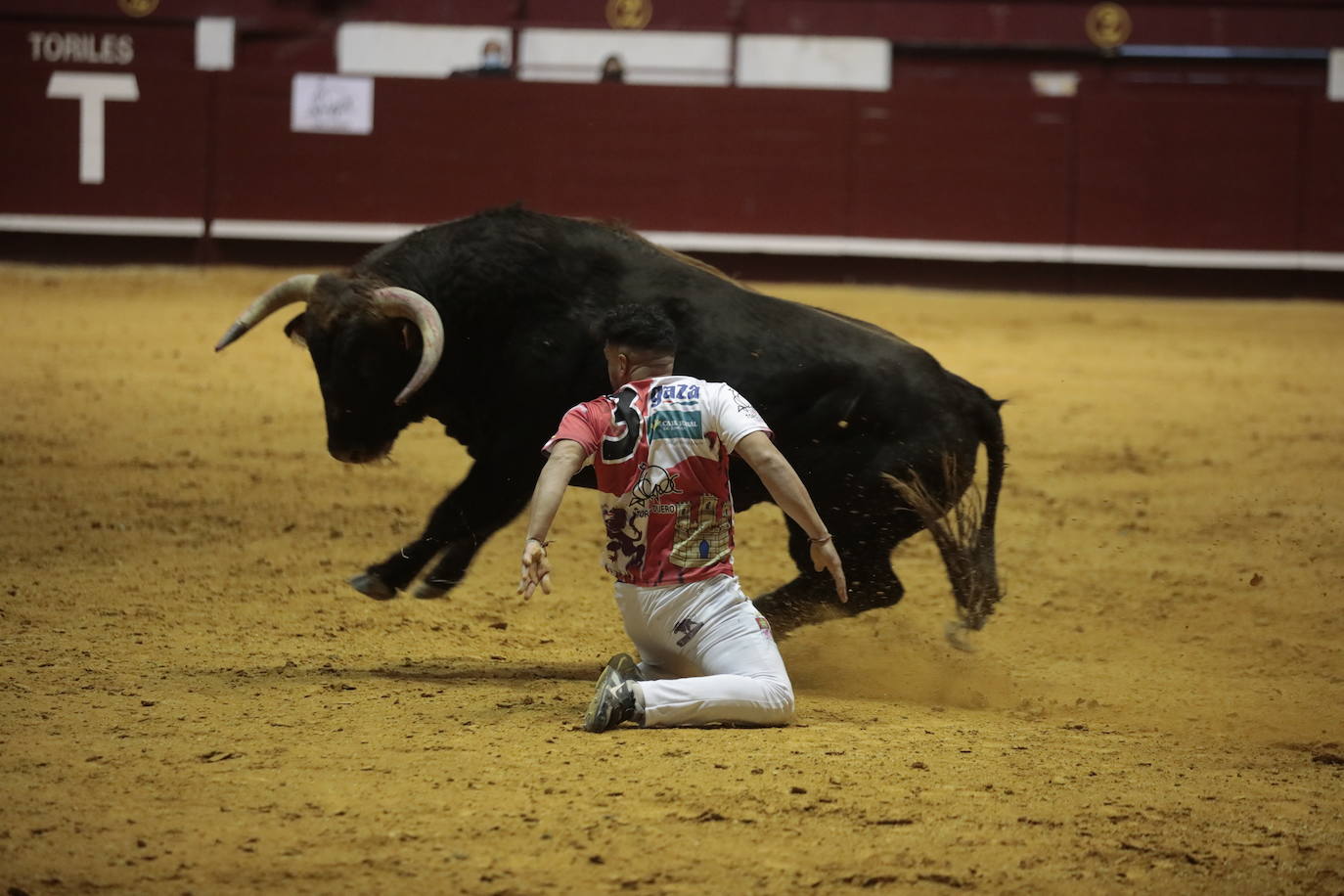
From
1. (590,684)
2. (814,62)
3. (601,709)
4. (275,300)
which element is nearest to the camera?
(601,709)

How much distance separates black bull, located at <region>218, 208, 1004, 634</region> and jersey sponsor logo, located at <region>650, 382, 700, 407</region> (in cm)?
91

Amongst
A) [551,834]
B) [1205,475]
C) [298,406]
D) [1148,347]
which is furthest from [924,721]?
[1148,347]

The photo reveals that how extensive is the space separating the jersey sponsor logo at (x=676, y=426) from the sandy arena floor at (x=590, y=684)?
75cm

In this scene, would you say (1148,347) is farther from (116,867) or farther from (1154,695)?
(116,867)

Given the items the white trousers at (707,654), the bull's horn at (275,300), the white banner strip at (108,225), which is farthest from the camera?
the white banner strip at (108,225)

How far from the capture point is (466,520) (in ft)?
16.4

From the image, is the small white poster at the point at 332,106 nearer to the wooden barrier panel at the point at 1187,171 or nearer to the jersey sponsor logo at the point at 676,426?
the wooden barrier panel at the point at 1187,171

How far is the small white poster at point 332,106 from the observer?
1448 centimetres

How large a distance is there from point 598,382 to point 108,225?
10712mm

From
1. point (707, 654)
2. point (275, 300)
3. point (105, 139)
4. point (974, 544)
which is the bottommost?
point (707, 654)

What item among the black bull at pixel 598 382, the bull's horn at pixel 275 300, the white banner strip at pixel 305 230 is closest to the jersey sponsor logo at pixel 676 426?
the black bull at pixel 598 382

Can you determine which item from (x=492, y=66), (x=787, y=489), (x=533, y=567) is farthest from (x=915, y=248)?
(x=533, y=567)

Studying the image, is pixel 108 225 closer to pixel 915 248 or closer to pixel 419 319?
pixel 915 248

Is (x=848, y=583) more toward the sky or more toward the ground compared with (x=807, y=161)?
more toward the ground
